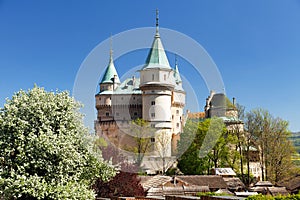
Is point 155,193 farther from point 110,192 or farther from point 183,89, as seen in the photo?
point 183,89

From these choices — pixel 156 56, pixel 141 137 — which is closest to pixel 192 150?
pixel 141 137

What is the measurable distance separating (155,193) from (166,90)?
43.2 meters

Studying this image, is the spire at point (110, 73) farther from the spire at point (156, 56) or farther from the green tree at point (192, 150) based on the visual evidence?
the green tree at point (192, 150)

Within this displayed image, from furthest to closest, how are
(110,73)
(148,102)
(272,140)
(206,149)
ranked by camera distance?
Answer: (110,73) < (148,102) < (206,149) < (272,140)

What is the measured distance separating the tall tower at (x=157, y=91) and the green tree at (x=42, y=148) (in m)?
55.8

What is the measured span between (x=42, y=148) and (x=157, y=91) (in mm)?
58189

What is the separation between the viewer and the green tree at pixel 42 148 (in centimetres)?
1326

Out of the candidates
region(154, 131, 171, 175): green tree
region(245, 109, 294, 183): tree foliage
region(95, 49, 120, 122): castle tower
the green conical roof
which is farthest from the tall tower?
region(245, 109, 294, 183): tree foliage

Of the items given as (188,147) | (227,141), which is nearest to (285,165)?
(227,141)

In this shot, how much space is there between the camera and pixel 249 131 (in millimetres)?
45344

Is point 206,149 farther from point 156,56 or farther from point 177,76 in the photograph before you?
point 177,76

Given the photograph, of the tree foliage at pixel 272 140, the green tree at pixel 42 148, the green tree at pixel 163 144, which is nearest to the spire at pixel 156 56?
the green tree at pixel 163 144

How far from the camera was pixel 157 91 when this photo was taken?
234 ft

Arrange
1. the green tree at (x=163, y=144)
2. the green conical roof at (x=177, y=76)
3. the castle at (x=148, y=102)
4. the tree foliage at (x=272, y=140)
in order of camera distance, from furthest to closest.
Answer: the green conical roof at (x=177, y=76), the castle at (x=148, y=102), the green tree at (x=163, y=144), the tree foliage at (x=272, y=140)
